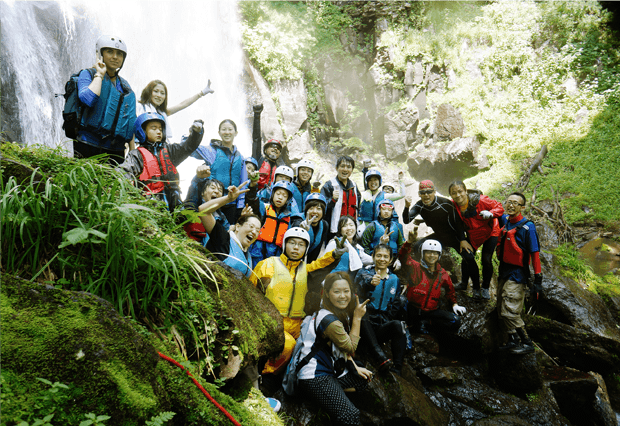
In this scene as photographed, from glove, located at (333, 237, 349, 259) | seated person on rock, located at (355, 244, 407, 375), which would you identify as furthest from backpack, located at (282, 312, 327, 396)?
seated person on rock, located at (355, 244, 407, 375)

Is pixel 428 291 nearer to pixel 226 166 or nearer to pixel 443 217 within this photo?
pixel 443 217

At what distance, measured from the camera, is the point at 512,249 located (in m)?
5.23

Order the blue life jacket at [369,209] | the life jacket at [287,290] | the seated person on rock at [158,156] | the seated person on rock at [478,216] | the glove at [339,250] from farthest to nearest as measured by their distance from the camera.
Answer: the blue life jacket at [369,209], the seated person on rock at [478,216], the glove at [339,250], the life jacket at [287,290], the seated person on rock at [158,156]

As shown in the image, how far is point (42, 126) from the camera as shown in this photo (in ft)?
31.4

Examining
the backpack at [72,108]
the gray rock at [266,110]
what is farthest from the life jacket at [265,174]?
the gray rock at [266,110]

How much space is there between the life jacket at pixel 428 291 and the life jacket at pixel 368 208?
1.68 meters

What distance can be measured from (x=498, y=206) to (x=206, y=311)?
5.42m

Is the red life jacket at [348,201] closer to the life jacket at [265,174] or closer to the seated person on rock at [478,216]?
the life jacket at [265,174]

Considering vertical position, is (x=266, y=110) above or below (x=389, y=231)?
above

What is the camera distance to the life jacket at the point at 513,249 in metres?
5.18

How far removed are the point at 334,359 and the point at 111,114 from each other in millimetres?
3834

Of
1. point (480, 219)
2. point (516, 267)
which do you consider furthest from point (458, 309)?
point (480, 219)

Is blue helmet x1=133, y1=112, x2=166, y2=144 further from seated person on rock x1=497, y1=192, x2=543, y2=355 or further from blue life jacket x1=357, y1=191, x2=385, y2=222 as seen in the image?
seated person on rock x1=497, y1=192, x2=543, y2=355

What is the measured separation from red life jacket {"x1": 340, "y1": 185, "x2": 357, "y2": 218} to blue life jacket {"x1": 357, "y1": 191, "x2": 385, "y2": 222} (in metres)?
0.42
